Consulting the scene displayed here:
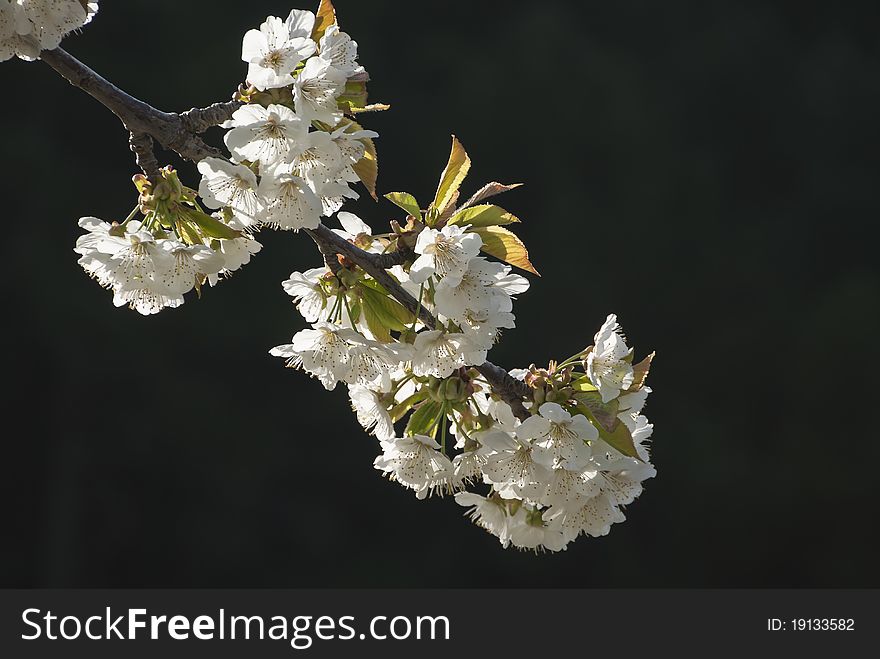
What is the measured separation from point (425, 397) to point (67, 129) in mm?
5138

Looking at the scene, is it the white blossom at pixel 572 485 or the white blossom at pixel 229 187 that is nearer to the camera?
the white blossom at pixel 229 187

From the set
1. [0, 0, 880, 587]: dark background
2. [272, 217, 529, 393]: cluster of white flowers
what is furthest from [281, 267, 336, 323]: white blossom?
[0, 0, 880, 587]: dark background

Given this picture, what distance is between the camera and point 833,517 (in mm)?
4848

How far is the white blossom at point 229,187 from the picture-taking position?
2.47 feet

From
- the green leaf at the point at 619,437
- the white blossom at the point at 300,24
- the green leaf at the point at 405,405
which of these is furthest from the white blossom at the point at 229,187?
the green leaf at the point at 619,437

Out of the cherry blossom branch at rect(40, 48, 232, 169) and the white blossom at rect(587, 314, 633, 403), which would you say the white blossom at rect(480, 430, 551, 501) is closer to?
the white blossom at rect(587, 314, 633, 403)

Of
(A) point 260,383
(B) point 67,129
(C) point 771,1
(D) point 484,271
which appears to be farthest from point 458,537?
(D) point 484,271

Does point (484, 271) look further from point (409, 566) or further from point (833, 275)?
point (833, 275)

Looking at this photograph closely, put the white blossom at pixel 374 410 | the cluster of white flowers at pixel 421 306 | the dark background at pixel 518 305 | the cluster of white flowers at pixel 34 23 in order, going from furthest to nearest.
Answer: the dark background at pixel 518 305 < the white blossom at pixel 374 410 < the cluster of white flowers at pixel 421 306 < the cluster of white flowers at pixel 34 23

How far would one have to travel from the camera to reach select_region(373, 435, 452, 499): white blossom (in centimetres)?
89

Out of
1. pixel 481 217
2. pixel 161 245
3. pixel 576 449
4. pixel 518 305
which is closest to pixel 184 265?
pixel 161 245

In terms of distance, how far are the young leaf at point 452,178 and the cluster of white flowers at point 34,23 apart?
290 mm

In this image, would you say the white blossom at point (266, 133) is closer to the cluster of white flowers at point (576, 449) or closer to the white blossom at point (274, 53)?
the white blossom at point (274, 53)

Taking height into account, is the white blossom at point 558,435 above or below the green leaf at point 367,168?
below
